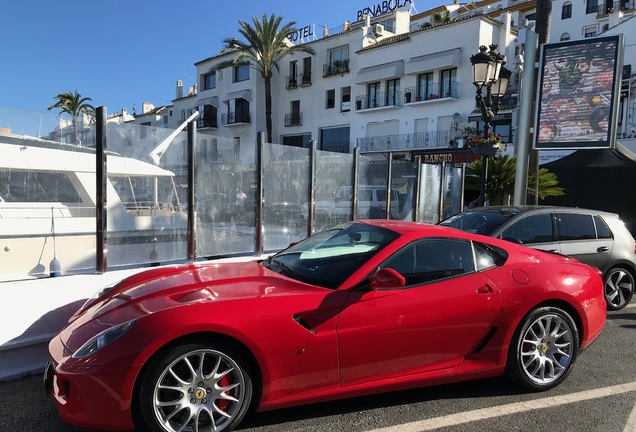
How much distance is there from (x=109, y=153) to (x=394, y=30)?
41213mm

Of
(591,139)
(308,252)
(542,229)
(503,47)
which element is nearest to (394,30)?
(503,47)

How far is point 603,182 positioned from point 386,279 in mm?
15275

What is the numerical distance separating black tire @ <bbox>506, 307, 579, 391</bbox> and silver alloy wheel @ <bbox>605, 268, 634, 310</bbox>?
3482mm

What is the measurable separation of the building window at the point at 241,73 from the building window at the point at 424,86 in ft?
55.8

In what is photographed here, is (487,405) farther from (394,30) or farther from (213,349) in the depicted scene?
(394,30)

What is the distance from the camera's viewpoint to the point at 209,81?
47.9 metres

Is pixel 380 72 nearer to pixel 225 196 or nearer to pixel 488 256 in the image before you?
pixel 225 196

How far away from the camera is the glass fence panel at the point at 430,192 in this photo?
11.3m

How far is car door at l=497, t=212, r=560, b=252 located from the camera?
6414 mm

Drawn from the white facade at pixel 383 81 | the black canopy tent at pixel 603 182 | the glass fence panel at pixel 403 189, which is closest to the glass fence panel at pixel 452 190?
the glass fence panel at pixel 403 189

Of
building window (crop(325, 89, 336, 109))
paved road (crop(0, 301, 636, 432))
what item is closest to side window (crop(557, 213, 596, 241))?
paved road (crop(0, 301, 636, 432))

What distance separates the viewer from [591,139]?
430 inches

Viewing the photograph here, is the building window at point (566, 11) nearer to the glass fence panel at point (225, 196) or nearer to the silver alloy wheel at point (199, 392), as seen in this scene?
the glass fence panel at point (225, 196)

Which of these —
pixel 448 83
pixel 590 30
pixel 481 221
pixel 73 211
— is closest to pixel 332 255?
pixel 481 221
